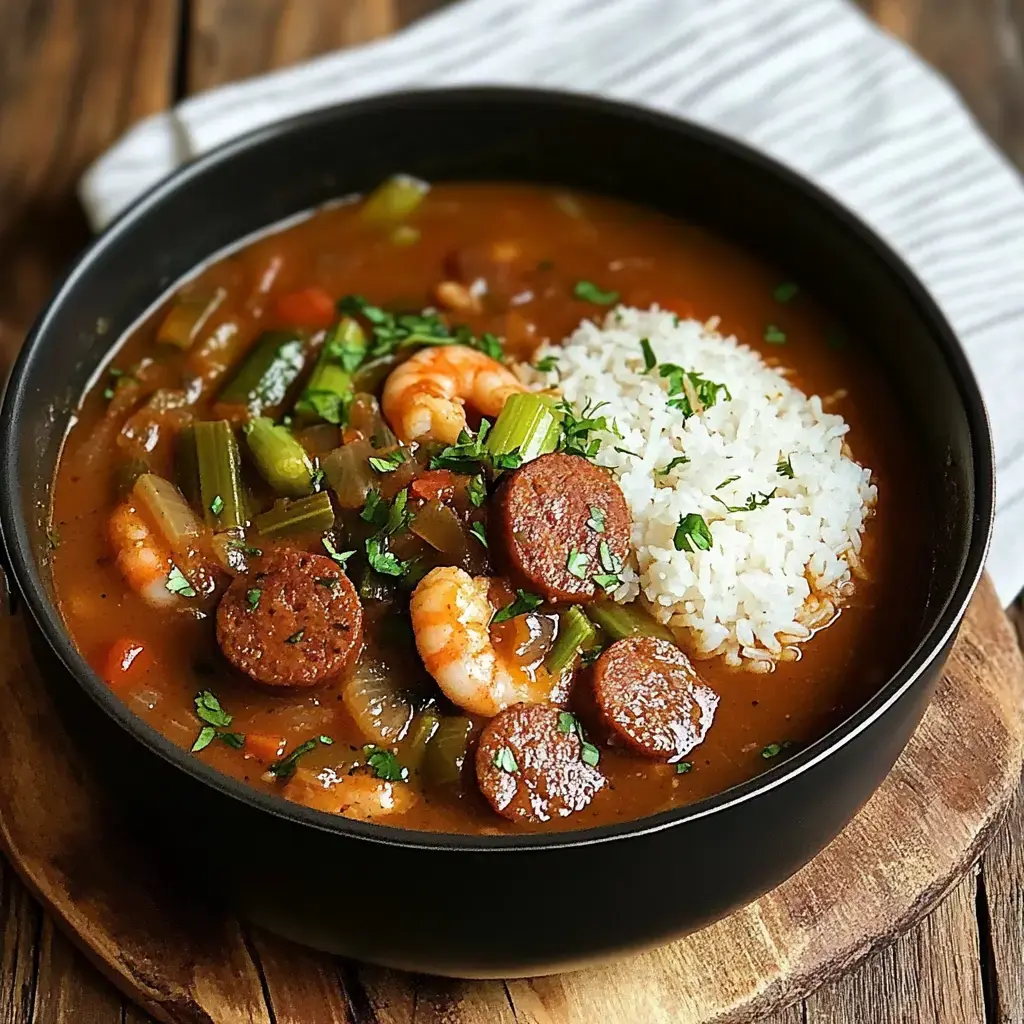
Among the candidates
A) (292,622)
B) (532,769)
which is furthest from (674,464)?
(292,622)

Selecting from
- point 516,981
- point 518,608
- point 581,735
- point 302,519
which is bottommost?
point 516,981

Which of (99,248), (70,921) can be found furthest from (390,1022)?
(99,248)

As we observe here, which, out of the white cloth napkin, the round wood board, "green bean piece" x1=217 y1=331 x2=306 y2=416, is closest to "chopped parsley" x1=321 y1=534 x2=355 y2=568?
"green bean piece" x1=217 y1=331 x2=306 y2=416

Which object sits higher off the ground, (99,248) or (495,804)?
(99,248)

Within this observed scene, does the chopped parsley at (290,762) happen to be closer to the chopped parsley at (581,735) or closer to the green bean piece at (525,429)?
the chopped parsley at (581,735)

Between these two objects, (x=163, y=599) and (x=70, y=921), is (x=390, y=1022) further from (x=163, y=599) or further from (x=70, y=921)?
(x=163, y=599)

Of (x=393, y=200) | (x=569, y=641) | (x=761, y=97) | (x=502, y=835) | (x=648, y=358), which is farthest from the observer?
(x=761, y=97)

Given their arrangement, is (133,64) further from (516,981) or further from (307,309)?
(516,981)
